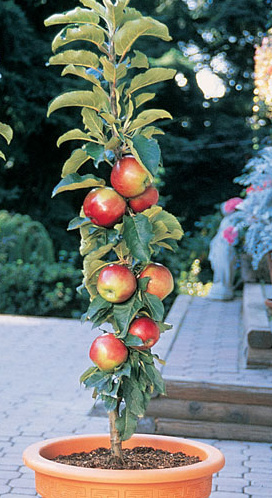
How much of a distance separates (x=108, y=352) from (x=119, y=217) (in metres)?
0.39

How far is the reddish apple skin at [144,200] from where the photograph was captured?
222 centimetres

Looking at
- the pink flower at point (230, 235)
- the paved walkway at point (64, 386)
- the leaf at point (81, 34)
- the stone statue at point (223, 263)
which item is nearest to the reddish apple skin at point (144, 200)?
the leaf at point (81, 34)

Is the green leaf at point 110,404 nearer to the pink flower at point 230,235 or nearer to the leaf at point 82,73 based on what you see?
the leaf at point 82,73

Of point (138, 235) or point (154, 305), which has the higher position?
point (138, 235)

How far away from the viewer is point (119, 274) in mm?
2127

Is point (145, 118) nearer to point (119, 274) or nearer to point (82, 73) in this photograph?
point (82, 73)

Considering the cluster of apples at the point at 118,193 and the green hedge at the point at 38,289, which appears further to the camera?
the green hedge at the point at 38,289

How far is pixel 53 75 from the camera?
38.4 ft

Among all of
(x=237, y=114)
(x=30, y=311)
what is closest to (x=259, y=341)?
(x=30, y=311)

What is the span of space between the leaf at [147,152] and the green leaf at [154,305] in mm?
368

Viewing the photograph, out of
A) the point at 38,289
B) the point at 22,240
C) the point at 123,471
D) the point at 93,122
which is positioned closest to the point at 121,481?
the point at 123,471

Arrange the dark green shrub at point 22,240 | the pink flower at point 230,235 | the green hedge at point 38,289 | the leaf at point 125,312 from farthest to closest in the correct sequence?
1. the dark green shrub at point 22,240
2. the green hedge at point 38,289
3. the pink flower at point 230,235
4. the leaf at point 125,312

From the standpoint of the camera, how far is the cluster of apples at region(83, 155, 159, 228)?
7.05 ft

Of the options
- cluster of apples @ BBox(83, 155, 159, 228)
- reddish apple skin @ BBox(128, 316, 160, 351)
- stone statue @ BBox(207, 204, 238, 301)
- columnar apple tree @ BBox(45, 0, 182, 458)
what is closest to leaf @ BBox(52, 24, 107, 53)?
columnar apple tree @ BBox(45, 0, 182, 458)
